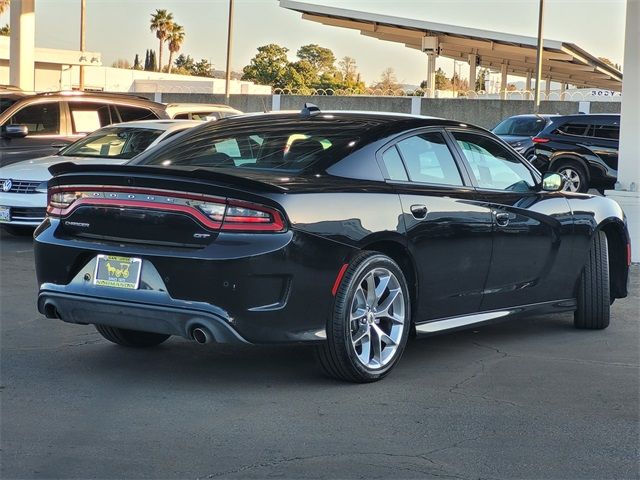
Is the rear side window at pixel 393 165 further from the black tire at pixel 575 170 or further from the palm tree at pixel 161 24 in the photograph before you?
the palm tree at pixel 161 24

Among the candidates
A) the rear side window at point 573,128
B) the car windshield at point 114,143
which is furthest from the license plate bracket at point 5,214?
the rear side window at point 573,128

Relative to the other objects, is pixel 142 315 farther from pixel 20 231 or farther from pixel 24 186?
pixel 20 231

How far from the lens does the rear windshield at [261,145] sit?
20.1 feet

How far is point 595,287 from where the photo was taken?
25.3ft

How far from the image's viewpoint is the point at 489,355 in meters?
6.82

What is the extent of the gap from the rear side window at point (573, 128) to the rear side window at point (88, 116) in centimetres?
965

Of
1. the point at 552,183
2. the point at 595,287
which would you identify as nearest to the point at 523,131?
the point at 595,287

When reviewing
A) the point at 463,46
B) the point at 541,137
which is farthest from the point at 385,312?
the point at 463,46

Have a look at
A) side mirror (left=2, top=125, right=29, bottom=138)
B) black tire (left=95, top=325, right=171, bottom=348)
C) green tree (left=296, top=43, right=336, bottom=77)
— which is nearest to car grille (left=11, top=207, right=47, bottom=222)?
side mirror (left=2, top=125, right=29, bottom=138)

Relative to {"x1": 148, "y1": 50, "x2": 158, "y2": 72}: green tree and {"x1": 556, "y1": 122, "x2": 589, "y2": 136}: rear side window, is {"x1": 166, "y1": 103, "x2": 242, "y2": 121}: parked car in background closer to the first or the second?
{"x1": 556, "y1": 122, "x2": 589, "y2": 136}: rear side window

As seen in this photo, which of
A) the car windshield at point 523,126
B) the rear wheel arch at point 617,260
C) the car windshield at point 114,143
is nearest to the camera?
the rear wheel arch at point 617,260

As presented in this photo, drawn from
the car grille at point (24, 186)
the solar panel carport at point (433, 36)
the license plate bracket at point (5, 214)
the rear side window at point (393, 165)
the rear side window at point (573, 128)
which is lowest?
the license plate bracket at point (5, 214)

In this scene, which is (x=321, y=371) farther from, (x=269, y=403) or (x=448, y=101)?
(x=448, y=101)

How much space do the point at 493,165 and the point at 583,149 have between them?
14018mm
